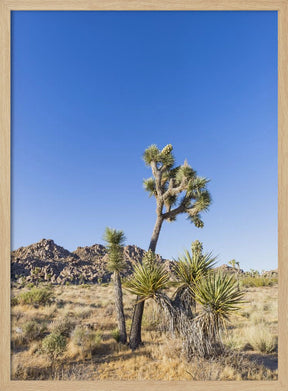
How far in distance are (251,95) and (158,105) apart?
170 centimetres

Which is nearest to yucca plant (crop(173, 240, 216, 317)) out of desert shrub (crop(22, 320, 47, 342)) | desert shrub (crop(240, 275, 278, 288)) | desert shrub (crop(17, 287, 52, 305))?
desert shrub (crop(22, 320, 47, 342))

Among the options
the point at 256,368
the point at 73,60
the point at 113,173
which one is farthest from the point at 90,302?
the point at 73,60

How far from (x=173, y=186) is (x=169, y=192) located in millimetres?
262

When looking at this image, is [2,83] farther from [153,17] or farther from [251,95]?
[251,95]

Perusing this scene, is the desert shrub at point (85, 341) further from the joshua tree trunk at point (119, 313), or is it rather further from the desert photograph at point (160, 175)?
the joshua tree trunk at point (119, 313)

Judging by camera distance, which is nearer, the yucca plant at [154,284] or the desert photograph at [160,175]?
the desert photograph at [160,175]

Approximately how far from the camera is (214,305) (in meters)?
3.06

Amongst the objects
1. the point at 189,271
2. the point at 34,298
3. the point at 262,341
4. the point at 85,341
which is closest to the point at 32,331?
the point at 85,341

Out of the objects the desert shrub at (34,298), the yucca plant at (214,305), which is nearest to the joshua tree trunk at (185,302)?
the yucca plant at (214,305)

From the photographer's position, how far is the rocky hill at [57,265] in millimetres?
12656

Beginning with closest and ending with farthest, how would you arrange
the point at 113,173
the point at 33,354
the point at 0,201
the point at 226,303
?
the point at 0,201, the point at 226,303, the point at 33,354, the point at 113,173

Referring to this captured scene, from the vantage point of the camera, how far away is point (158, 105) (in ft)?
17.1

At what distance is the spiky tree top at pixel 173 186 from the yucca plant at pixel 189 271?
0.69 metres

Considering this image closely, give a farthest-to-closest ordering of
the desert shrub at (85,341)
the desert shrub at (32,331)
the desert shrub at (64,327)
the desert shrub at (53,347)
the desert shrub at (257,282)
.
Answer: the desert shrub at (257,282), the desert shrub at (64,327), the desert shrub at (32,331), the desert shrub at (85,341), the desert shrub at (53,347)
